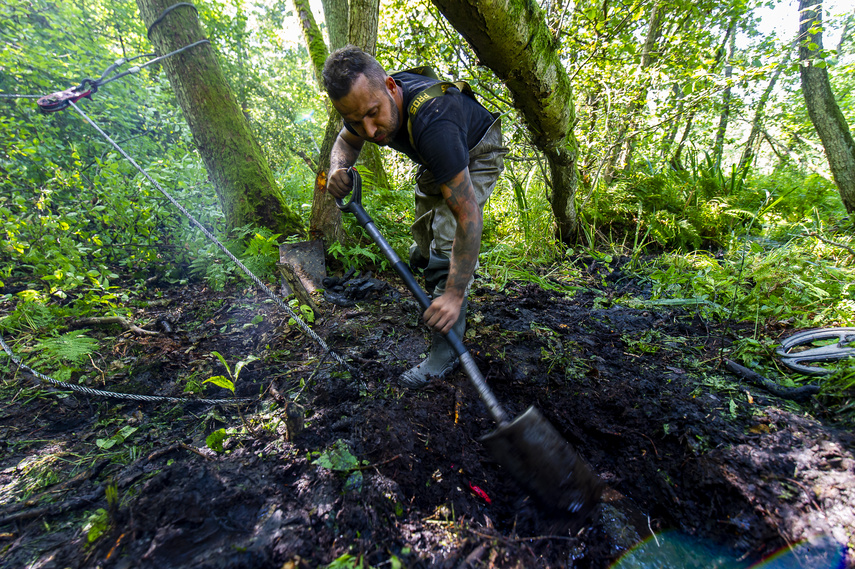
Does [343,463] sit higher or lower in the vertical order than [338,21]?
lower

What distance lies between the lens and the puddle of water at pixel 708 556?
1163mm

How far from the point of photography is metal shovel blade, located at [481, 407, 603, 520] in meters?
1.43

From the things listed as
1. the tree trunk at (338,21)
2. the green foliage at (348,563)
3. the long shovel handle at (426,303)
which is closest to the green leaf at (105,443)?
the green foliage at (348,563)

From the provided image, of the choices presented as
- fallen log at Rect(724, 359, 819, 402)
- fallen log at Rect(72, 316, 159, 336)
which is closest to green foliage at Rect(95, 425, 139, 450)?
fallen log at Rect(72, 316, 159, 336)

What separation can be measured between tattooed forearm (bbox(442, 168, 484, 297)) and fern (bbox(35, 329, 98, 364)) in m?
2.38

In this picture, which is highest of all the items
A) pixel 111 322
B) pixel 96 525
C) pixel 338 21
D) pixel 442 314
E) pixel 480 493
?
pixel 338 21

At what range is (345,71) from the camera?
63.6 inches

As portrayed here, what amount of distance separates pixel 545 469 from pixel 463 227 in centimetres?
111

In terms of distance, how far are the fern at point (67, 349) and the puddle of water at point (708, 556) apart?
313 cm

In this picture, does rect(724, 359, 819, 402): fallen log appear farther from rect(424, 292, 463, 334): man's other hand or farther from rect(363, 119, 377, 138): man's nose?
rect(363, 119, 377, 138): man's nose

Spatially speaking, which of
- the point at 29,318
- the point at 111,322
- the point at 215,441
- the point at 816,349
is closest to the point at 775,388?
the point at 816,349

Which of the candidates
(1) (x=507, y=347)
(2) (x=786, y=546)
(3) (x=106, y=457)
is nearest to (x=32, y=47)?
(3) (x=106, y=457)

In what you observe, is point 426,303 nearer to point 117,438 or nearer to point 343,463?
point 343,463

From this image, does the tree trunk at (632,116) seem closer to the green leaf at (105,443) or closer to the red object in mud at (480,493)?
the red object in mud at (480,493)
